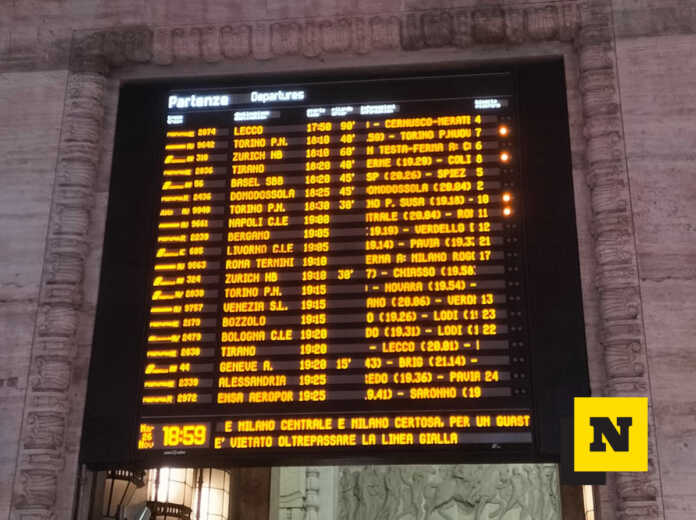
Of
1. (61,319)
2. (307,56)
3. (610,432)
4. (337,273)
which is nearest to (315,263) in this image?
(337,273)

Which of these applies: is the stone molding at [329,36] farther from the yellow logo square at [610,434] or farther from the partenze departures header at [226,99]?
the yellow logo square at [610,434]

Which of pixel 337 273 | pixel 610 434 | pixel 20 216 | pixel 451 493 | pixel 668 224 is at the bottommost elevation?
pixel 610 434

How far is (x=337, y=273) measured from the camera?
9086 millimetres

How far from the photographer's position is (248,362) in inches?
348

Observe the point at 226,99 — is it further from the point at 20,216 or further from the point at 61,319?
the point at 61,319

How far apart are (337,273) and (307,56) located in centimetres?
265

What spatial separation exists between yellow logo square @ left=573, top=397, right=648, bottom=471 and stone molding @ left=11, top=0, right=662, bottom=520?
125mm

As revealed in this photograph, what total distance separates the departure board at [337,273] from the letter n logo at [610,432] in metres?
0.63

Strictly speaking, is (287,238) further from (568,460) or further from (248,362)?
(568,460)

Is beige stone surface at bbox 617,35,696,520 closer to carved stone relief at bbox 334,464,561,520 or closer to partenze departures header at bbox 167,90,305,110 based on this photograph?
partenze departures header at bbox 167,90,305,110

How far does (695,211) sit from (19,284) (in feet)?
22.6

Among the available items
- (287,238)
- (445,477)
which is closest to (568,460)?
(287,238)

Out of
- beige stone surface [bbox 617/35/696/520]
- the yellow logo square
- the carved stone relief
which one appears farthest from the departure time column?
the carved stone relief

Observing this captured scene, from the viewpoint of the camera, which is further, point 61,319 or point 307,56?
point 307,56
